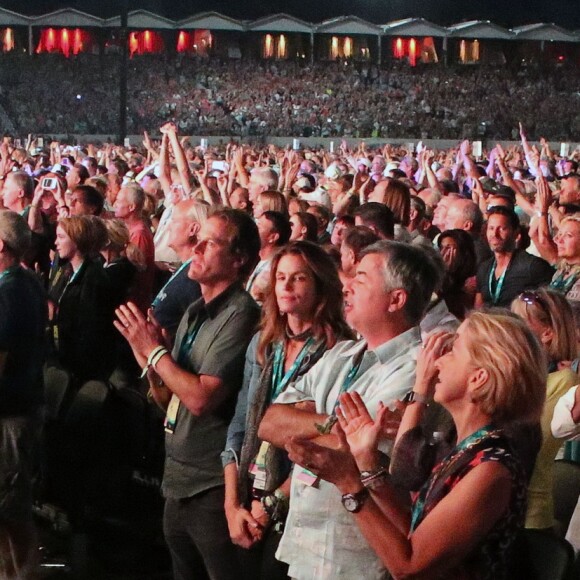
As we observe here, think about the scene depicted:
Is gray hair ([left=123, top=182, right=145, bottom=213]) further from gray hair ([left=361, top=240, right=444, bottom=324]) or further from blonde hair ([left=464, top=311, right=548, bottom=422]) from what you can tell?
blonde hair ([left=464, top=311, right=548, bottom=422])

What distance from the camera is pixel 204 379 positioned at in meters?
4.50

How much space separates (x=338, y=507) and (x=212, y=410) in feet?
3.60

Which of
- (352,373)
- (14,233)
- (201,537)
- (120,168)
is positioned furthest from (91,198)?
(120,168)

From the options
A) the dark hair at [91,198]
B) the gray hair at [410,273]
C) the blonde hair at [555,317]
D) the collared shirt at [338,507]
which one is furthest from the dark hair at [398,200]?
the collared shirt at [338,507]

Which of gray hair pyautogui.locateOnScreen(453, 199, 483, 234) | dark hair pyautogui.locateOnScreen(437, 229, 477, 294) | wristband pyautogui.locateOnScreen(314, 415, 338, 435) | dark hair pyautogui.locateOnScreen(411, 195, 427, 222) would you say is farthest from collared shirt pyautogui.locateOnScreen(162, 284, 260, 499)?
dark hair pyautogui.locateOnScreen(411, 195, 427, 222)

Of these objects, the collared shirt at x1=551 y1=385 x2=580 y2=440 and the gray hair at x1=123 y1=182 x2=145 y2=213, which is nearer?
the collared shirt at x1=551 y1=385 x2=580 y2=440

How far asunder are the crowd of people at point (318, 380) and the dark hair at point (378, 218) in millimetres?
13

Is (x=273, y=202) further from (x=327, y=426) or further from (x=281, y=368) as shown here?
(x=327, y=426)

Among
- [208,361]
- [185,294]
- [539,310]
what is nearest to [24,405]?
[185,294]

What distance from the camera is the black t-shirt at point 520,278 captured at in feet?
24.0

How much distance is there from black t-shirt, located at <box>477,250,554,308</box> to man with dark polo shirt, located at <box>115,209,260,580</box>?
9.50ft

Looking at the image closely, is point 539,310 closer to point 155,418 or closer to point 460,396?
point 460,396

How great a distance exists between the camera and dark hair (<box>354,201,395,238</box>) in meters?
6.72

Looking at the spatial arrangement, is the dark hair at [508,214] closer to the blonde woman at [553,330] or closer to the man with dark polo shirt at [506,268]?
the man with dark polo shirt at [506,268]
